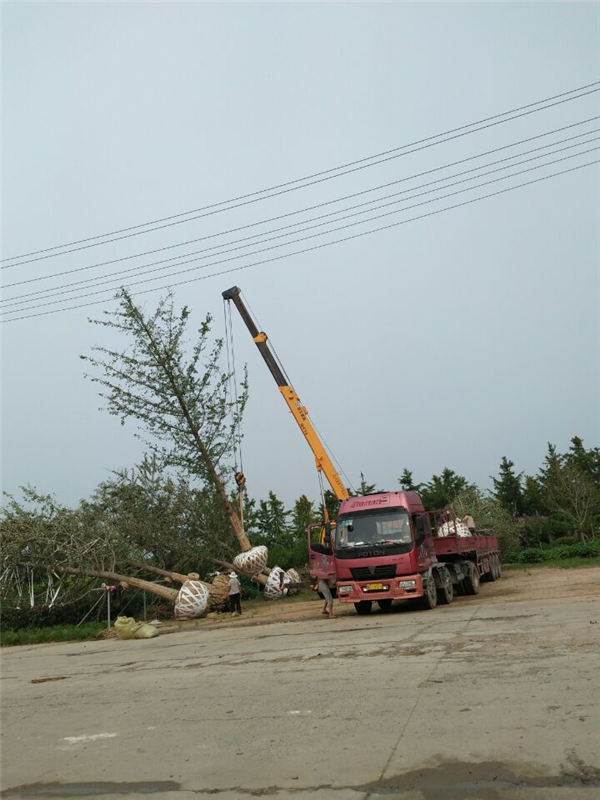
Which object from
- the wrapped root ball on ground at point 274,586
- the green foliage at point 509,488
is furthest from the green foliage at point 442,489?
the wrapped root ball on ground at point 274,586

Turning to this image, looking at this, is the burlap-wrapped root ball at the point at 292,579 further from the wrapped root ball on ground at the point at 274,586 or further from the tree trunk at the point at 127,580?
the tree trunk at the point at 127,580

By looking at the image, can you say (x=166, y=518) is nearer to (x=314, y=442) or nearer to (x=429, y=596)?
(x=314, y=442)

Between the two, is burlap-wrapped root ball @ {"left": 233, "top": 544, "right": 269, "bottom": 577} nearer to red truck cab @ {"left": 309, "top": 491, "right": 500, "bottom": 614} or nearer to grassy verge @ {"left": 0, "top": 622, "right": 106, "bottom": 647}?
grassy verge @ {"left": 0, "top": 622, "right": 106, "bottom": 647}

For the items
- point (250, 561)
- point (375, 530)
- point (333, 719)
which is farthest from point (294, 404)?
point (333, 719)

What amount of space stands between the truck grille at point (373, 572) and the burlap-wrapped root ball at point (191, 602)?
21.9 feet

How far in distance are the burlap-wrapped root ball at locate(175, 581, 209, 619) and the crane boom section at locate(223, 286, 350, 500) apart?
6132 millimetres

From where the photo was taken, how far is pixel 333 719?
7.19m

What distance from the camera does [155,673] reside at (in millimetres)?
11516

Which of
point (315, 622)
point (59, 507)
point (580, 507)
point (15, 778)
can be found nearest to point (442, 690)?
point (15, 778)

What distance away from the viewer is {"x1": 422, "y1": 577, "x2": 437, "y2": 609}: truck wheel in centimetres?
1741

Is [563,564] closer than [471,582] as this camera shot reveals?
No

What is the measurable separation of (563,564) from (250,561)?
45.2ft

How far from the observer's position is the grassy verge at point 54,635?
2031cm

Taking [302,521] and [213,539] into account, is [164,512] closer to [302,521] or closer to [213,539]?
[213,539]
